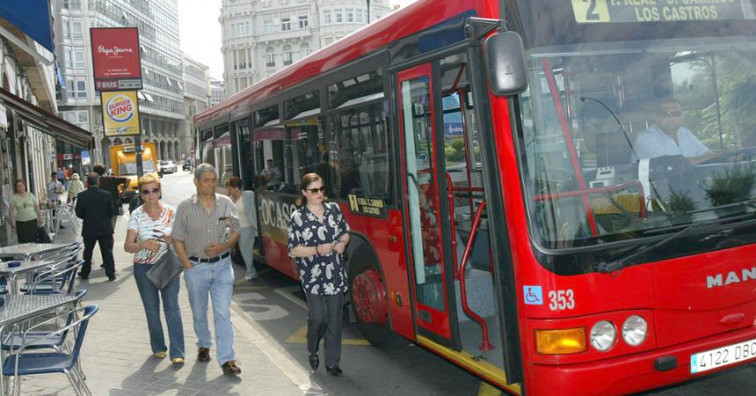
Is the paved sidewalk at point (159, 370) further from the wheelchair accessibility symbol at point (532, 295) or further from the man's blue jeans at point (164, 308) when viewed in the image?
→ the wheelchair accessibility symbol at point (532, 295)

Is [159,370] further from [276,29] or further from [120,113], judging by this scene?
[276,29]

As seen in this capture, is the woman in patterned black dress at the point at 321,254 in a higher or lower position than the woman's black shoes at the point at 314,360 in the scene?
higher

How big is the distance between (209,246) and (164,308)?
3.27 ft

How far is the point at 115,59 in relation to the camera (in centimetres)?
1931

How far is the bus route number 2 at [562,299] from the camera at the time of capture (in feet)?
12.8

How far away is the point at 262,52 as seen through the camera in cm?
10931

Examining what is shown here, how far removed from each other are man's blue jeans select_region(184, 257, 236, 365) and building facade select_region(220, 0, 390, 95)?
98.1m

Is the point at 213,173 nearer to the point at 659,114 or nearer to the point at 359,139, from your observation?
the point at 359,139

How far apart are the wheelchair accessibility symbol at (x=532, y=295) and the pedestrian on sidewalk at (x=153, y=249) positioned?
11.0ft

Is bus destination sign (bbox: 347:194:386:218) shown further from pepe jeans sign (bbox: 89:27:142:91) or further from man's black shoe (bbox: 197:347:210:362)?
pepe jeans sign (bbox: 89:27:142:91)

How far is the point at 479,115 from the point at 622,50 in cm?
92

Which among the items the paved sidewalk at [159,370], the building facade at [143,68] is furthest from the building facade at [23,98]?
the building facade at [143,68]

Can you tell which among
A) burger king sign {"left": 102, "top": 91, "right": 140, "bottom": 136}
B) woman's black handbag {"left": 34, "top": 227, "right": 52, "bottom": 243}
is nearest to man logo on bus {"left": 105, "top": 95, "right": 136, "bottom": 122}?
burger king sign {"left": 102, "top": 91, "right": 140, "bottom": 136}

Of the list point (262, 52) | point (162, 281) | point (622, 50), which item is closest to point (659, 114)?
point (622, 50)
